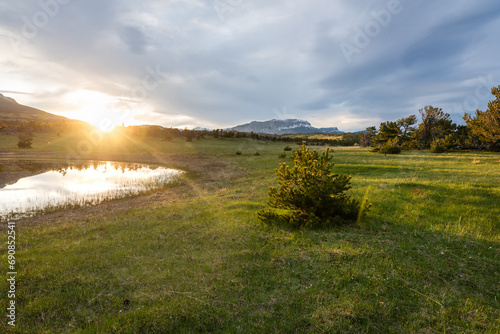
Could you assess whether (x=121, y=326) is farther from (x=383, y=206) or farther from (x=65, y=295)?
(x=383, y=206)

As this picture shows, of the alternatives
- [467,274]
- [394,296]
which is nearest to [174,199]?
[394,296]

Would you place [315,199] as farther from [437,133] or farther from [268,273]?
[437,133]

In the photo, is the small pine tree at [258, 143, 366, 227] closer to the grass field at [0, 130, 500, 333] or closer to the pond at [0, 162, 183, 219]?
the grass field at [0, 130, 500, 333]

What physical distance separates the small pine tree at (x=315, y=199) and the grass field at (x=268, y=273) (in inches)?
20.9

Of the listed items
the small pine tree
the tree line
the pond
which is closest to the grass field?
the small pine tree

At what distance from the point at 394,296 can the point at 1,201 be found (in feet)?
72.0

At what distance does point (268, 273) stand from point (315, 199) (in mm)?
3764

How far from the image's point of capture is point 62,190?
17.8 m

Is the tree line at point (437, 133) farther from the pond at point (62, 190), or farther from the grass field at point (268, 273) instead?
the pond at point (62, 190)

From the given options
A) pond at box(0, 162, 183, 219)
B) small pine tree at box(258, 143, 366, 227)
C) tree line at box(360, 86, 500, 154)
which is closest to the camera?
small pine tree at box(258, 143, 366, 227)

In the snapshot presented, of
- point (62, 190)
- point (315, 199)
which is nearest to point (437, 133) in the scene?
point (315, 199)

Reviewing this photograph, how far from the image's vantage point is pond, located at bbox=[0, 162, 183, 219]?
539 inches

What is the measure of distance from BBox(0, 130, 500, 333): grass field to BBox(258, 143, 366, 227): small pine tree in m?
0.53

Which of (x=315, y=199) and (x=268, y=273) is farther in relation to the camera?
(x=315, y=199)
